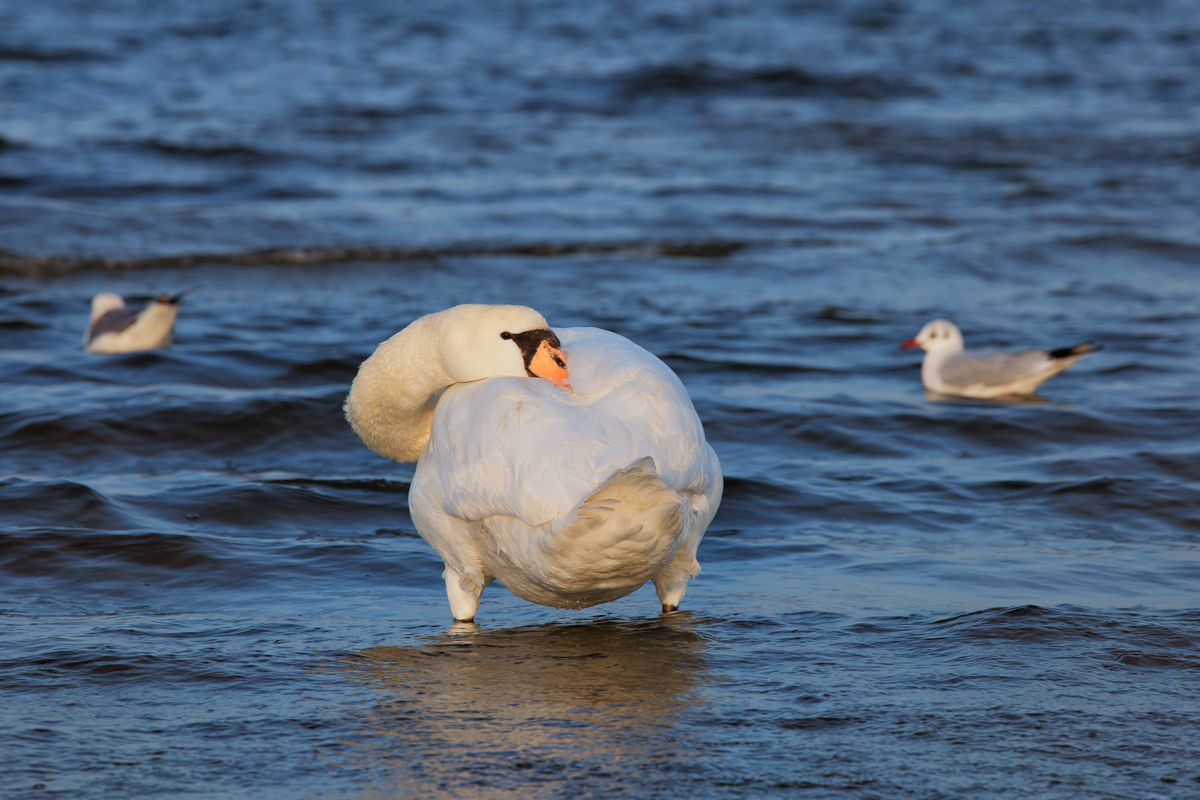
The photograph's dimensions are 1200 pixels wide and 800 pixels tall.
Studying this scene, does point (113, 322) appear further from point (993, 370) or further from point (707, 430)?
point (993, 370)

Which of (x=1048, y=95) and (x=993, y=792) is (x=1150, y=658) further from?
(x=1048, y=95)

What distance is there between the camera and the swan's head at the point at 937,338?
9047 mm

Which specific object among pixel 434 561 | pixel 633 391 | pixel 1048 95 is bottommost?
pixel 434 561

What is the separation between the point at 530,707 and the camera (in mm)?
3408

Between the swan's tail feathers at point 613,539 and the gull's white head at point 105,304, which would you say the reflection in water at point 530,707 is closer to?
the swan's tail feathers at point 613,539

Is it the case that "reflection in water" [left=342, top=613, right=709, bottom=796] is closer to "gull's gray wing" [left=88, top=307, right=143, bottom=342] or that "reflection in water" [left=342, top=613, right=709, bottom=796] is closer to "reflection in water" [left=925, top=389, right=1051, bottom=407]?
"reflection in water" [left=925, top=389, right=1051, bottom=407]

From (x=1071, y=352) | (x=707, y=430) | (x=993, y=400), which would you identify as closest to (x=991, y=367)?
(x=993, y=400)

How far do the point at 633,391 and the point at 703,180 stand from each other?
1263 centimetres

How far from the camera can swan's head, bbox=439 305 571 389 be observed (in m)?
4.01

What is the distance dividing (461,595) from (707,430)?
9.78 feet

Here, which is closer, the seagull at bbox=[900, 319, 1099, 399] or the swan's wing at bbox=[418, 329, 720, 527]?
the swan's wing at bbox=[418, 329, 720, 527]

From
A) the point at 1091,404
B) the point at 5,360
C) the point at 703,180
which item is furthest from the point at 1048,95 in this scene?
the point at 5,360

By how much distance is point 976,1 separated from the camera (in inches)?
1519

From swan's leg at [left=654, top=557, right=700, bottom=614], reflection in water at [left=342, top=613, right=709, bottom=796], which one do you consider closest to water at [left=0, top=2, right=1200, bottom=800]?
reflection in water at [left=342, top=613, right=709, bottom=796]
